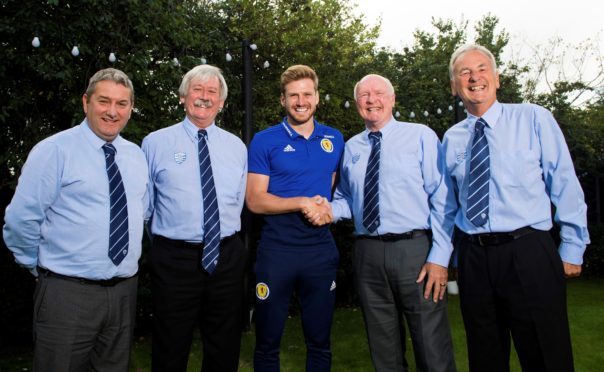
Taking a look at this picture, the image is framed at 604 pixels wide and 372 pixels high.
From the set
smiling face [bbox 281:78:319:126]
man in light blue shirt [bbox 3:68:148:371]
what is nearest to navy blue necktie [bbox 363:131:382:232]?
smiling face [bbox 281:78:319:126]

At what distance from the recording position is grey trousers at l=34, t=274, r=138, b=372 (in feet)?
9.45

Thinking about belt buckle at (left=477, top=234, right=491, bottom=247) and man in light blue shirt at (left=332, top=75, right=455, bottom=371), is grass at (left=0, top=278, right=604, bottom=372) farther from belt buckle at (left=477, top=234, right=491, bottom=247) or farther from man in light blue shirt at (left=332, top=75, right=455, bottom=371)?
belt buckle at (left=477, top=234, right=491, bottom=247)

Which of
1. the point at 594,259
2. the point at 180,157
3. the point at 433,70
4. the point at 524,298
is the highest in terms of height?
the point at 433,70

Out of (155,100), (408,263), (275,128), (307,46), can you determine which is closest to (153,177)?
(275,128)

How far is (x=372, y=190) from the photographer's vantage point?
3600 mm

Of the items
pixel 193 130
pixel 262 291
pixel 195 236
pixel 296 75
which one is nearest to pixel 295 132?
pixel 296 75

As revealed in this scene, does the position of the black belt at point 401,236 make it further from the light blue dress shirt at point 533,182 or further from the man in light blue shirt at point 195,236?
the man in light blue shirt at point 195,236

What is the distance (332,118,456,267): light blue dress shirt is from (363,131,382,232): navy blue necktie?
27 mm

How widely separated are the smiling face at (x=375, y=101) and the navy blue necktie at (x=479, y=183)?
0.70 metres

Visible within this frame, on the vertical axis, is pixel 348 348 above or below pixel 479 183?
below

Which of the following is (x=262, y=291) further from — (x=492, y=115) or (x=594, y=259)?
(x=594, y=259)

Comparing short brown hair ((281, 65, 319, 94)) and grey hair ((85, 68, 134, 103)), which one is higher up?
short brown hair ((281, 65, 319, 94))

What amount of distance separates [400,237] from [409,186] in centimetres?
35

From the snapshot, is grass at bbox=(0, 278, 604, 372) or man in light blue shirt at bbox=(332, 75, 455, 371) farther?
grass at bbox=(0, 278, 604, 372)
